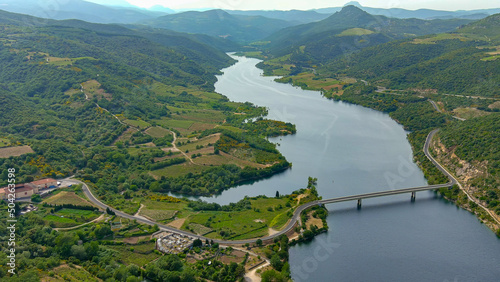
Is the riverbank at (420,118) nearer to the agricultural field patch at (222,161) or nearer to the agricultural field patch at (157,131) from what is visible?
the agricultural field patch at (222,161)

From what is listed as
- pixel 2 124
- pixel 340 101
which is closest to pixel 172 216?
pixel 2 124

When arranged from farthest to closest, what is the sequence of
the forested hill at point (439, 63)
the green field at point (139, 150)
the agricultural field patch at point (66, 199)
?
the forested hill at point (439, 63) → the green field at point (139, 150) → the agricultural field patch at point (66, 199)

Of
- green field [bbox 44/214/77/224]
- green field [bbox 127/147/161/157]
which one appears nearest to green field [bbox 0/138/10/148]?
green field [bbox 127/147/161/157]

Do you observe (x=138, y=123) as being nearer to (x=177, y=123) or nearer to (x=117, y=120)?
(x=117, y=120)

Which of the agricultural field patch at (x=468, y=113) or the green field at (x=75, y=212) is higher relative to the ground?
the agricultural field patch at (x=468, y=113)

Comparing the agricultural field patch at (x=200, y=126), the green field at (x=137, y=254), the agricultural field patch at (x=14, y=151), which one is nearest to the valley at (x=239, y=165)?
the green field at (x=137, y=254)

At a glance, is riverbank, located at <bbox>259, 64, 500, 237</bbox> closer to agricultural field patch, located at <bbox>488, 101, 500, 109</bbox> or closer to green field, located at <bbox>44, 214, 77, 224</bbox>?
agricultural field patch, located at <bbox>488, 101, 500, 109</bbox>

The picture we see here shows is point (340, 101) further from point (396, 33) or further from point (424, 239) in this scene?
point (396, 33)
